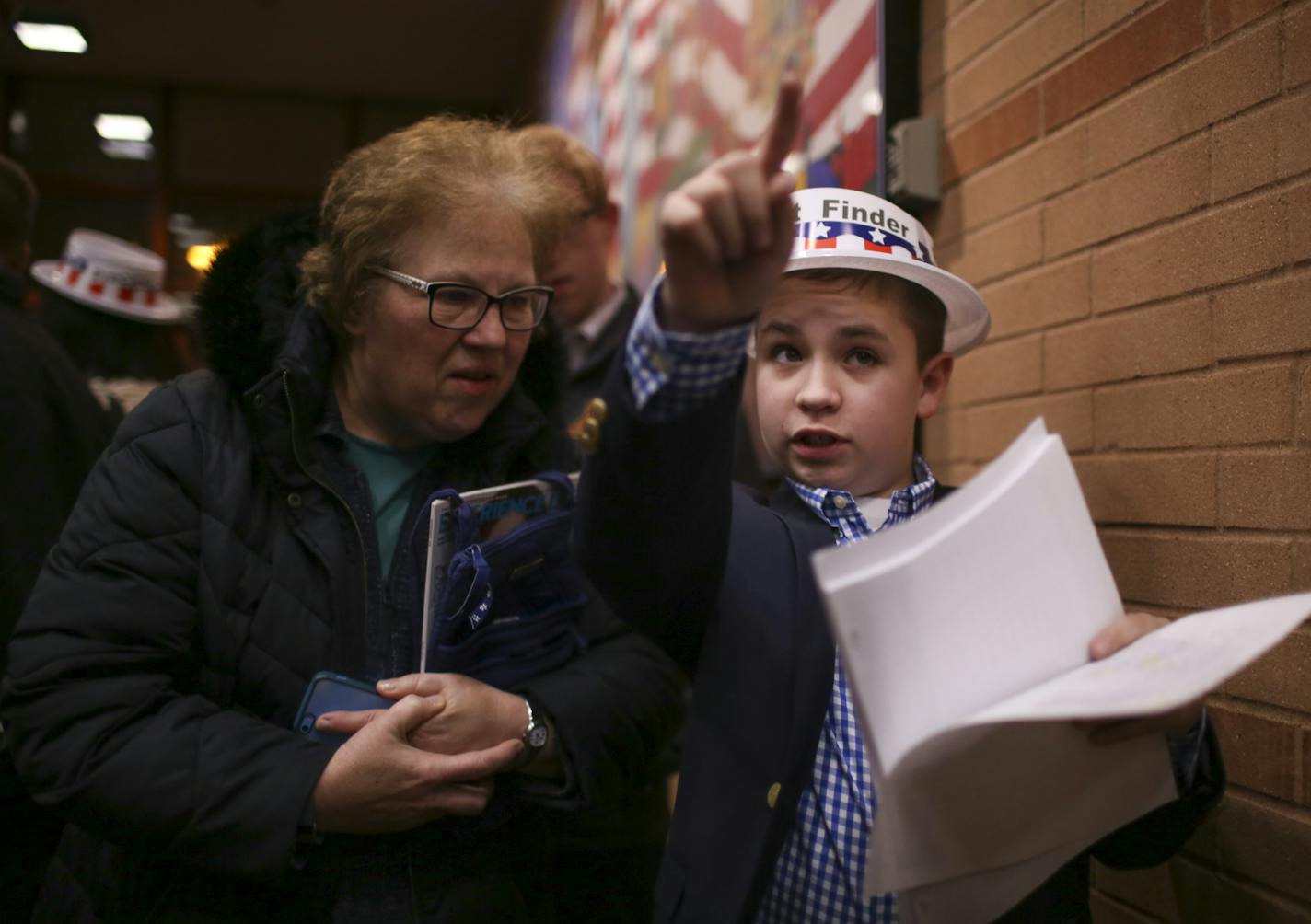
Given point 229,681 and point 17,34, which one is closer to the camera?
point 229,681

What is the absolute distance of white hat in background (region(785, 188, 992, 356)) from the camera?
54.1 inches

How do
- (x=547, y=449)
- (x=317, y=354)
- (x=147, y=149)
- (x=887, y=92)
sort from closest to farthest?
1. (x=317, y=354)
2. (x=547, y=449)
3. (x=887, y=92)
4. (x=147, y=149)

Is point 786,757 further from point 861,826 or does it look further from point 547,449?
point 547,449

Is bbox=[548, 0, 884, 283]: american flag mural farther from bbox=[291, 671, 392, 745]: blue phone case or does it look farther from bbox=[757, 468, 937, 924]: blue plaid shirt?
bbox=[291, 671, 392, 745]: blue phone case

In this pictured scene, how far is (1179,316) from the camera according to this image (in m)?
1.49

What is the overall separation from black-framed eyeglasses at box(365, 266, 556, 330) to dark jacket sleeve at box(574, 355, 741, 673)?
0.56 metres

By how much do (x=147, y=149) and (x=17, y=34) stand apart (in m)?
1.41

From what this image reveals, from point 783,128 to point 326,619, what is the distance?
98 centimetres

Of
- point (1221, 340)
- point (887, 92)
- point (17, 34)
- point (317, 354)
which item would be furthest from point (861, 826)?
point (17, 34)

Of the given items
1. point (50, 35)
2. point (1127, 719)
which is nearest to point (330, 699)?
point (1127, 719)

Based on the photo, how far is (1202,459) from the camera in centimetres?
145

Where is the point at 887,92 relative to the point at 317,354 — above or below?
above

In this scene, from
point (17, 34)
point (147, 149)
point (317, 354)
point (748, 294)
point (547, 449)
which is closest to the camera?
point (748, 294)

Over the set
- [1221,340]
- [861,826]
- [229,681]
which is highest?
[1221,340]
